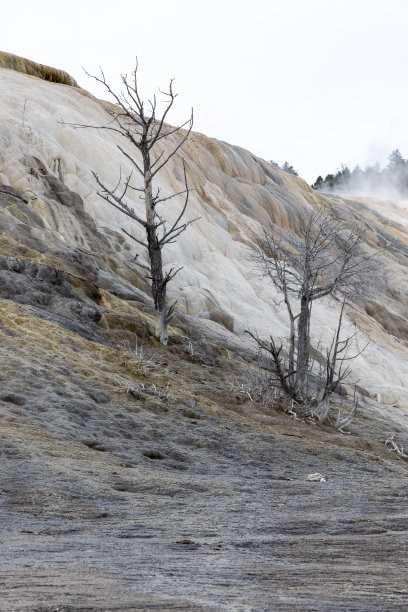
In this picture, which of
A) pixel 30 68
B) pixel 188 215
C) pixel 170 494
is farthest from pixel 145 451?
pixel 30 68

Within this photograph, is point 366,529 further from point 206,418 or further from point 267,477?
point 206,418

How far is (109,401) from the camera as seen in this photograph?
29.3ft

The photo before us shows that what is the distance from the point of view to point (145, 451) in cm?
743

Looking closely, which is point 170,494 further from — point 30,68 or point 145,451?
point 30,68

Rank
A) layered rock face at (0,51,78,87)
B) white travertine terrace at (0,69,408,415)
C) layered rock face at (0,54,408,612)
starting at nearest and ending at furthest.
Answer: layered rock face at (0,54,408,612), white travertine terrace at (0,69,408,415), layered rock face at (0,51,78,87)

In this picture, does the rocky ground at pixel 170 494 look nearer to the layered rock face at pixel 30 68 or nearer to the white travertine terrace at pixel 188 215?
the white travertine terrace at pixel 188 215

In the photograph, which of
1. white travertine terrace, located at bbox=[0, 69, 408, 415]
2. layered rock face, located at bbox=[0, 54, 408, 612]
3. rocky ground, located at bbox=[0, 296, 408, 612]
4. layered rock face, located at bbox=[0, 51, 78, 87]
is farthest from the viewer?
layered rock face, located at bbox=[0, 51, 78, 87]

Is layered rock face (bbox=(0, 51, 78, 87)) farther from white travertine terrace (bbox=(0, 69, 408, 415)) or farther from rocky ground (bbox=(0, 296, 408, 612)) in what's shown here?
rocky ground (bbox=(0, 296, 408, 612))

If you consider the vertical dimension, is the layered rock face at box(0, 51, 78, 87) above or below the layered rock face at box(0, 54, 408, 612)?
above

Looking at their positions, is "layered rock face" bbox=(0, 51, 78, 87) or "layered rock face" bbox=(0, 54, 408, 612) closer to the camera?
"layered rock face" bbox=(0, 54, 408, 612)

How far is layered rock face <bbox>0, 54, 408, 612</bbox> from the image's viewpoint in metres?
2.77

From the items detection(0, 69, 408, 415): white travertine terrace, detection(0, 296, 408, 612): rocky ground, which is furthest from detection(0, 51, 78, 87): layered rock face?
detection(0, 296, 408, 612): rocky ground

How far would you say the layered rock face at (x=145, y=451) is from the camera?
9.07 ft

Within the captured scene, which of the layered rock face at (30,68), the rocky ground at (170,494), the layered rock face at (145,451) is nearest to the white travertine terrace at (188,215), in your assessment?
the layered rock face at (145,451)
